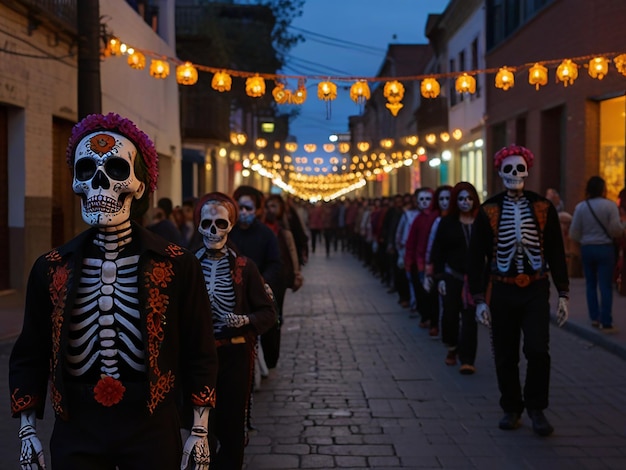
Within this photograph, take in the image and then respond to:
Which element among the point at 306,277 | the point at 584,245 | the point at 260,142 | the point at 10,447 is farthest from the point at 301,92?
the point at 260,142

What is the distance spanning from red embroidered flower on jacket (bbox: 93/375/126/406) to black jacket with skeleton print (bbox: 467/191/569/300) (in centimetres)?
418

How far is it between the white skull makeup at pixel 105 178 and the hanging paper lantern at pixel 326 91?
616 inches

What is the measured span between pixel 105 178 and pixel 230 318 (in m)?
2.31

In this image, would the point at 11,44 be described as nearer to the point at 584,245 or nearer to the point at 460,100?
the point at 584,245

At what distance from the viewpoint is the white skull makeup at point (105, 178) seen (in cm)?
331

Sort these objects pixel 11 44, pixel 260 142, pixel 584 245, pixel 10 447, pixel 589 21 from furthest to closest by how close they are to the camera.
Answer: pixel 260 142 → pixel 589 21 → pixel 11 44 → pixel 584 245 → pixel 10 447

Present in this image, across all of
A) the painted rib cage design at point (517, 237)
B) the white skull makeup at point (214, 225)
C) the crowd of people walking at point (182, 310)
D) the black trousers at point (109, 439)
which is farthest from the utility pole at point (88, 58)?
the black trousers at point (109, 439)

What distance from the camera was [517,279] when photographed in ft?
22.1

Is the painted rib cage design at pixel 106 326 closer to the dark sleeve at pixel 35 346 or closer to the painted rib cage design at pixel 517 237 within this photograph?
the dark sleeve at pixel 35 346

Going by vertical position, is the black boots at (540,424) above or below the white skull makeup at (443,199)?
below

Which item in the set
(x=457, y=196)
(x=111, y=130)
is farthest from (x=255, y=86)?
(x=111, y=130)

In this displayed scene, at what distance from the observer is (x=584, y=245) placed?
11.6 metres

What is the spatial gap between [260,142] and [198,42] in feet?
34.4

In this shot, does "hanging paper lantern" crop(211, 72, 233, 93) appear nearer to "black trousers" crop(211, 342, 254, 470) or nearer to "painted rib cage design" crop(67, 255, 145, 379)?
"black trousers" crop(211, 342, 254, 470)
